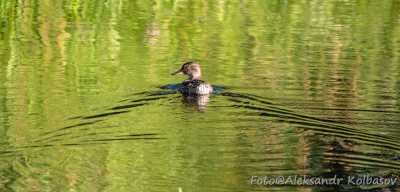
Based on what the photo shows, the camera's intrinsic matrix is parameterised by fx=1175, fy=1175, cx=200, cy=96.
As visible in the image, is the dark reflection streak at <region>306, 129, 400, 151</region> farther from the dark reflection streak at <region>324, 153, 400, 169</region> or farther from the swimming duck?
the swimming duck

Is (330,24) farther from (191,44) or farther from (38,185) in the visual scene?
(38,185)

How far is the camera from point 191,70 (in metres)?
13.2

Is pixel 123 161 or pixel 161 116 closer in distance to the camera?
pixel 123 161

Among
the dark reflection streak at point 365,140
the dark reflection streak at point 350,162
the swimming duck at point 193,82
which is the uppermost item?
the swimming duck at point 193,82

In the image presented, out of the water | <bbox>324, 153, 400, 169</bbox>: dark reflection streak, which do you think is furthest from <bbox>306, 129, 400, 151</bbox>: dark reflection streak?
<bbox>324, 153, 400, 169</bbox>: dark reflection streak

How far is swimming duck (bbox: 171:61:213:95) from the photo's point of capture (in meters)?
12.2

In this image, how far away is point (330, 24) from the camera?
17.3 m

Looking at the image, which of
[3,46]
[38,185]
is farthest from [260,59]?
[38,185]

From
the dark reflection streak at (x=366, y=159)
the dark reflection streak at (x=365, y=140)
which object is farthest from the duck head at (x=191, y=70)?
the dark reflection streak at (x=366, y=159)

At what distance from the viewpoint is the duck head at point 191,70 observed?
13062 millimetres

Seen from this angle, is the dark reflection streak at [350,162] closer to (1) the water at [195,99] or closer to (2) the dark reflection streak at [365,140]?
(1) the water at [195,99]

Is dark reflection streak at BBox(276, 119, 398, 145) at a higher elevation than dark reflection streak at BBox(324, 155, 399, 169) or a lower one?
higher

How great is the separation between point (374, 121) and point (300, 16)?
709 centimetres

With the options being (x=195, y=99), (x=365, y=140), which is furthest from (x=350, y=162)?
(x=195, y=99)
